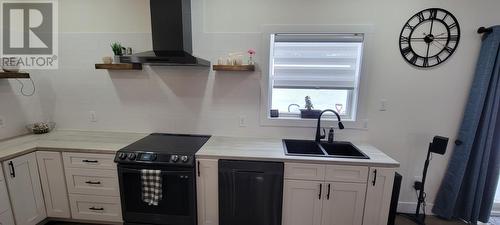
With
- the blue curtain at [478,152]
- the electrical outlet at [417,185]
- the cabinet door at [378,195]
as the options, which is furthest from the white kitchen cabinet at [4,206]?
the blue curtain at [478,152]

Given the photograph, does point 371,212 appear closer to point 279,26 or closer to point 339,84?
point 339,84

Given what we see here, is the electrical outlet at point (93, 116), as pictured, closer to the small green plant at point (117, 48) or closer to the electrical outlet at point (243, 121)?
the small green plant at point (117, 48)

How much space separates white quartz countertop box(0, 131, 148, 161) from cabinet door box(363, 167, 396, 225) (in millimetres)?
2351

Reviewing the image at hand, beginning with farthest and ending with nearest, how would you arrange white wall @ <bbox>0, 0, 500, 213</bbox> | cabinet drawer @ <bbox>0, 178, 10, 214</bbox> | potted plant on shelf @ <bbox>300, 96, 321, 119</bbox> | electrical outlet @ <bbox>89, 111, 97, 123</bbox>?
1. electrical outlet @ <bbox>89, 111, 97, 123</bbox>
2. potted plant on shelf @ <bbox>300, 96, 321, 119</bbox>
3. white wall @ <bbox>0, 0, 500, 213</bbox>
4. cabinet drawer @ <bbox>0, 178, 10, 214</bbox>

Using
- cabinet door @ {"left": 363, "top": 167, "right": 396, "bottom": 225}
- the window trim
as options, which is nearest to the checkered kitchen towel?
the window trim

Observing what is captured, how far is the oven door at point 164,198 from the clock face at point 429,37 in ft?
8.09

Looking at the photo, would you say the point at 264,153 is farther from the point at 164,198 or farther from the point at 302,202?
the point at 164,198

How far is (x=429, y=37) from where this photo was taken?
207 cm

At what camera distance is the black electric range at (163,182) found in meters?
1.87

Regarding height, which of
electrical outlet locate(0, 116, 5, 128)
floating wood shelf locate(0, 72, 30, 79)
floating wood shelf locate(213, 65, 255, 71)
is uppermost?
floating wood shelf locate(213, 65, 255, 71)

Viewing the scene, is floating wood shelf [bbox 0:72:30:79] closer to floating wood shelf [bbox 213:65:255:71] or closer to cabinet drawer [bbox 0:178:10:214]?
cabinet drawer [bbox 0:178:10:214]

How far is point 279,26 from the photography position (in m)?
2.21

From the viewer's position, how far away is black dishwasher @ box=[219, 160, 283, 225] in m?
1.86

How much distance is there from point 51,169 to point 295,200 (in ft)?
7.78
